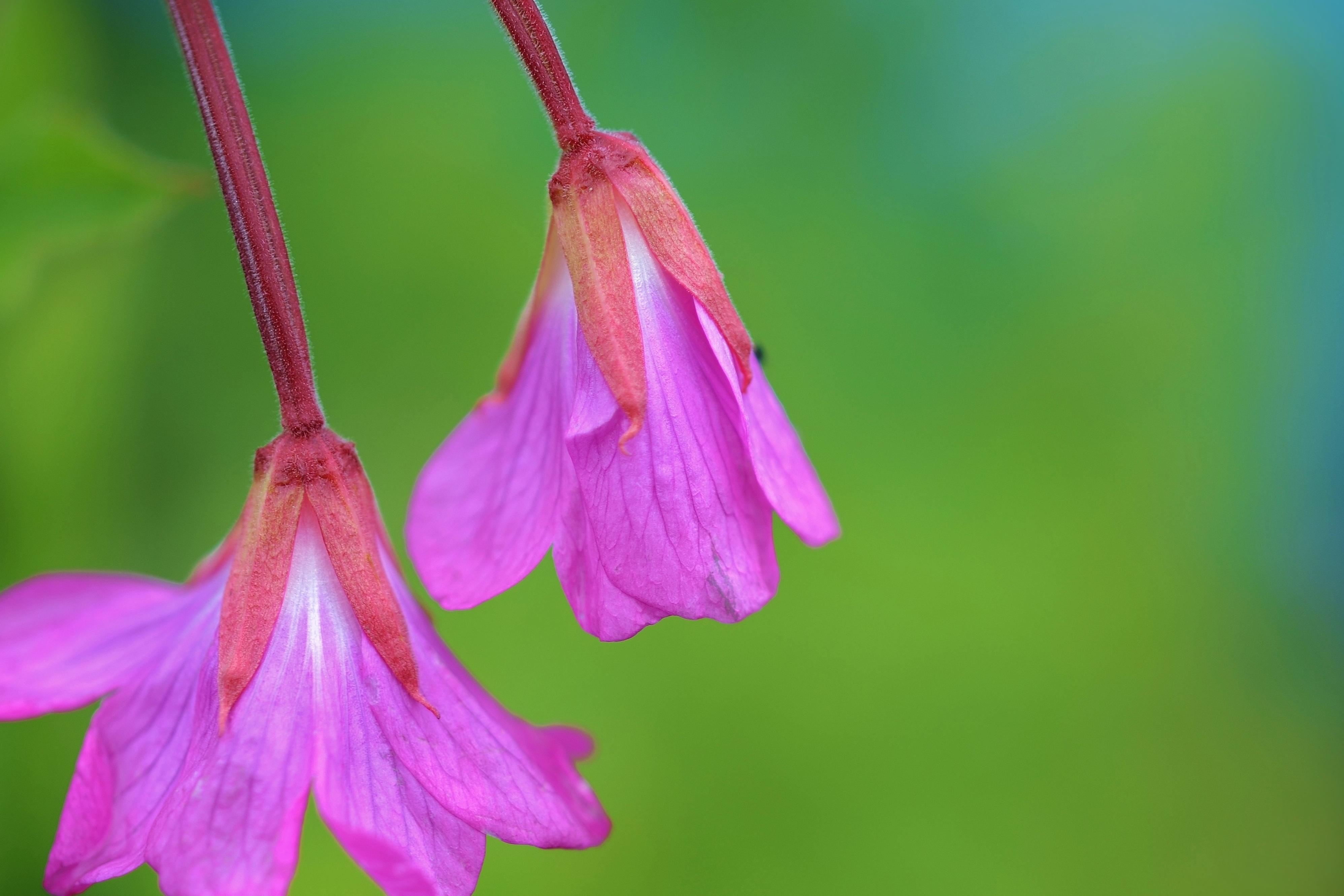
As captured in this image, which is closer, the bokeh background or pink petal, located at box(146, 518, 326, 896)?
pink petal, located at box(146, 518, 326, 896)

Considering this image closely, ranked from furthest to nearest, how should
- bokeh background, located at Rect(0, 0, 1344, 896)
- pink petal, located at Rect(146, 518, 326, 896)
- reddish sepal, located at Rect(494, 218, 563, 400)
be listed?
bokeh background, located at Rect(0, 0, 1344, 896) < reddish sepal, located at Rect(494, 218, 563, 400) < pink petal, located at Rect(146, 518, 326, 896)

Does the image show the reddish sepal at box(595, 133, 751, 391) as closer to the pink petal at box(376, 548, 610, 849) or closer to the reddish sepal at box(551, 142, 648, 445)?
the reddish sepal at box(551, 142, 648, 445)

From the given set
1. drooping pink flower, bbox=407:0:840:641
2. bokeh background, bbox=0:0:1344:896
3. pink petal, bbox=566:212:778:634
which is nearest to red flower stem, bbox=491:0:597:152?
drooping pink flower, bbox=407:0:840:641

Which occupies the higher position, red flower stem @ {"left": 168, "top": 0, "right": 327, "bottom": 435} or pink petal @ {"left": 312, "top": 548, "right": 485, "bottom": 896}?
red flower stem @ {"left": 168, "top": 0, "right": 327, "bottom": 435}

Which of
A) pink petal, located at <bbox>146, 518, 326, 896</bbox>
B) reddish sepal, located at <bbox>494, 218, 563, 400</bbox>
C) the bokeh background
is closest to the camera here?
pink petal, located at <bbox>146, 518, 326, 896</bbox>

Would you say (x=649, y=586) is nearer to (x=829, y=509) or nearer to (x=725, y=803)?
(x=829, y=509)

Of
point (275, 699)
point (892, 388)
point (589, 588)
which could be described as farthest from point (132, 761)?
point (892, 388)

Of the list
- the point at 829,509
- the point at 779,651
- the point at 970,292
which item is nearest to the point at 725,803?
the point at 779,651

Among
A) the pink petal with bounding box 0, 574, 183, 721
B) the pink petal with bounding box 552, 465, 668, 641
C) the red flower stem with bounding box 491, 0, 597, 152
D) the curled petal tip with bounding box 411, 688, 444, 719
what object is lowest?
the curled petal tip with bounding box 411, 688, 444, 719
